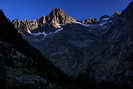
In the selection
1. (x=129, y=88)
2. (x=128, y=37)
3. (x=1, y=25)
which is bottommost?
(x=129, y=88)

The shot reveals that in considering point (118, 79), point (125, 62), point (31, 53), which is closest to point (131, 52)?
point (125, 62)

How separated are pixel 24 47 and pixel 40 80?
5.65 metres

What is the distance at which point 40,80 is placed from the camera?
19.2 m

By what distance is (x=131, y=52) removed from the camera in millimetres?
171500

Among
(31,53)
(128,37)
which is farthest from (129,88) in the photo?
(31,53)

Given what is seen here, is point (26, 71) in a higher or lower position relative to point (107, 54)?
lower

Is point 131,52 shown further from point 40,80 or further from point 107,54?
point 40,80

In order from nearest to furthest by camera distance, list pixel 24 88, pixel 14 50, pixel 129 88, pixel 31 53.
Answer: pixel 24 88, pixel 14 50, pixel 31 53, pixel 129 88

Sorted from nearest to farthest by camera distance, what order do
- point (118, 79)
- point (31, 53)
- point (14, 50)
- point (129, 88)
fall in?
point (14, 50) < point (31, 53) < point (129, 88) < point (118, 79)

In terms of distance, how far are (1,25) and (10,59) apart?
16.6 ft

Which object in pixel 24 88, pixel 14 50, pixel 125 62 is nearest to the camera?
pixel 24 88

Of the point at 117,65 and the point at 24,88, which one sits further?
the point at 117,65

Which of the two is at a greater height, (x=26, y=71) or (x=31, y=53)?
(x=31, y=53)

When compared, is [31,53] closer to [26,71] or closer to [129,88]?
[26,71]
